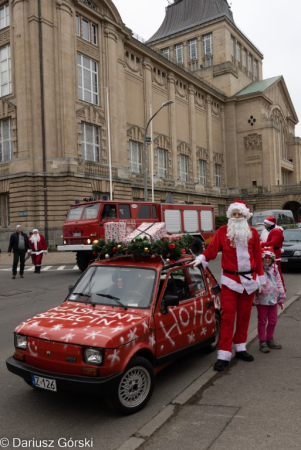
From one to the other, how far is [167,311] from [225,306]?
931mm

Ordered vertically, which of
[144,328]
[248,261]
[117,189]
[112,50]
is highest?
[112,50]

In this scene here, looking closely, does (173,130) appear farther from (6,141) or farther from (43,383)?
(43,383)

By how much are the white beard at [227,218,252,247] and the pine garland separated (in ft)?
1.96

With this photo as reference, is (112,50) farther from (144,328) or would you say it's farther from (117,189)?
(144,328)

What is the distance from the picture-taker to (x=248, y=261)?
5.10 m

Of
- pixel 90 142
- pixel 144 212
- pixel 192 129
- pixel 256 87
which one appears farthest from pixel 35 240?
pixel 256 87

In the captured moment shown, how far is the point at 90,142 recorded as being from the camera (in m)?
31.8

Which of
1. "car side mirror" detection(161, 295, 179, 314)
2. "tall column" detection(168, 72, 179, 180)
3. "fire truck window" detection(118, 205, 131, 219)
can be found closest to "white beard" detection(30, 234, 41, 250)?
"fire truck window" detection(118, 205, 131, 219)

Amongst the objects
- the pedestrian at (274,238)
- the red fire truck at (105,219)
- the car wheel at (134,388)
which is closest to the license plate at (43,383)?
the car wheel at (134,388)

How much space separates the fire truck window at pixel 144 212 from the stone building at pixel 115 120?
9051 millimetres

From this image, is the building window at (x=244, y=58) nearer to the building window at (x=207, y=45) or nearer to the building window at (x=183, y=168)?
the building window at (x=207, y=45)

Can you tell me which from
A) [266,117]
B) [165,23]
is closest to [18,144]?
[266,117]

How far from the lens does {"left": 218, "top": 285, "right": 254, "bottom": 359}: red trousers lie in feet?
16.4

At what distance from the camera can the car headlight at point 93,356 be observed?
12.0 ft
